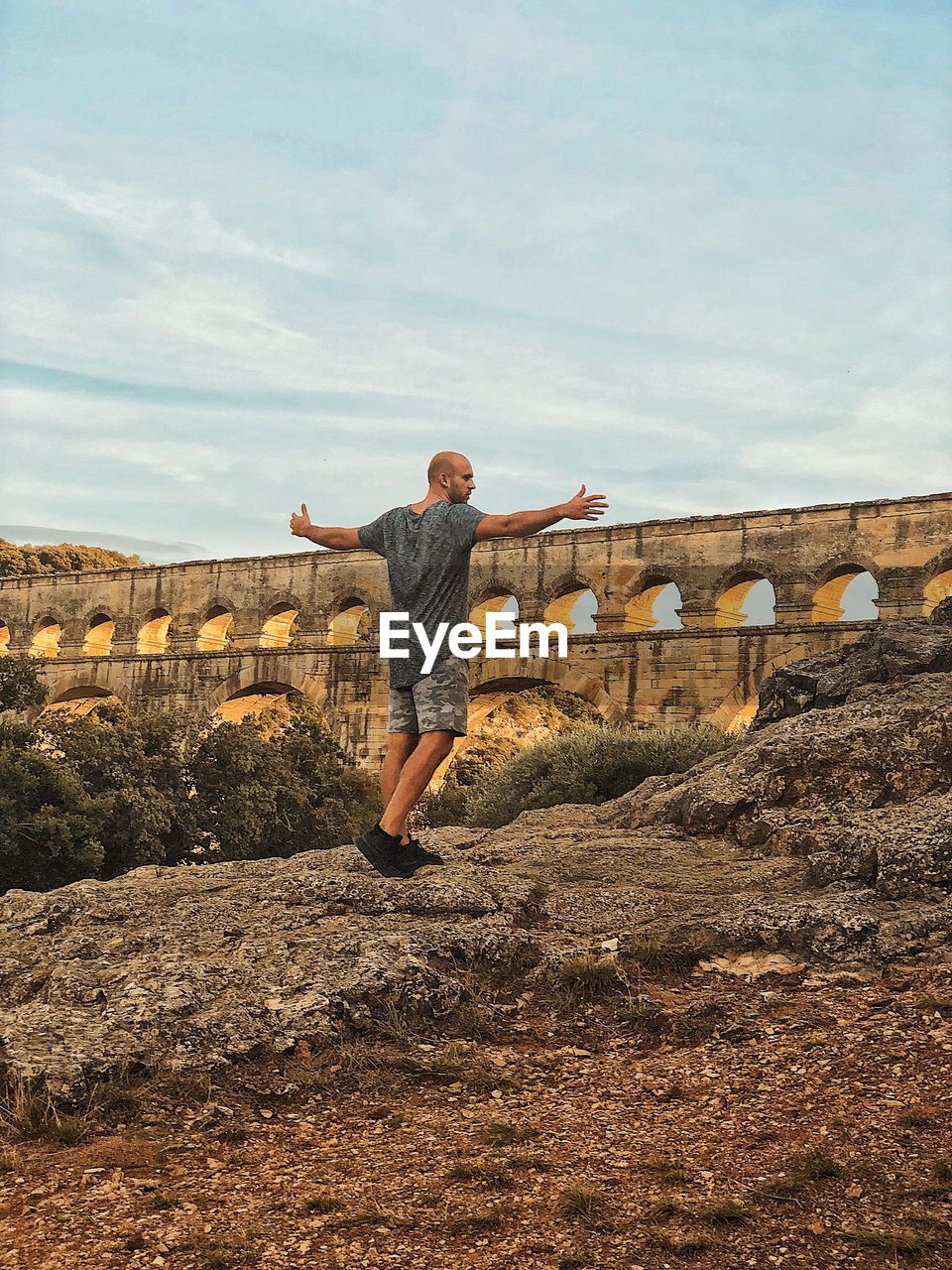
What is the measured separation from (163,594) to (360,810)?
42.9 feet

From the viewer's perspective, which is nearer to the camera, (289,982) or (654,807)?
(289,982)

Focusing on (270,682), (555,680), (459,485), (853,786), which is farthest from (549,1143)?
(270,682)

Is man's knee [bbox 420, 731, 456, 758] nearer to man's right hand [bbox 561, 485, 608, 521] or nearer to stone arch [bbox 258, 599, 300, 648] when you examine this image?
man's right hand [bbox 561, 485, 608, 521]

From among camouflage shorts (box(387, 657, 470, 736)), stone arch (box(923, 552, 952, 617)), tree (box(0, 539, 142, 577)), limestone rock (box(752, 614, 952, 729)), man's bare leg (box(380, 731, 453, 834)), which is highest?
tree (box(0, 539, 142, 577))

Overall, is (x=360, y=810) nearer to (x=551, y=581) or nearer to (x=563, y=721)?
(x=551, y=581)

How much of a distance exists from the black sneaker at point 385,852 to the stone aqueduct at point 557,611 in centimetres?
1665

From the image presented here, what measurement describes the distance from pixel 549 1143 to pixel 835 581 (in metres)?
19.5

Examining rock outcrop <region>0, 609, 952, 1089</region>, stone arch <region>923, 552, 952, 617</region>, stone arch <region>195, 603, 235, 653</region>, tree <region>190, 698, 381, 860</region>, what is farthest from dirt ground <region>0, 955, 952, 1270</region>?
stone arch <region>195, 603, 235, 653</region>

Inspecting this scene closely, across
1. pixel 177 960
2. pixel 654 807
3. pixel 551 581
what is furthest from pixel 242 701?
pixel 177 960

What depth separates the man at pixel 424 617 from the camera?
5176 millimetres

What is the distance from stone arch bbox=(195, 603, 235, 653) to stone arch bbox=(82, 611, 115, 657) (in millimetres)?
2883

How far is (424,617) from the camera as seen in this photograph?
5.29 meters

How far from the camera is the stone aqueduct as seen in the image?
21.4 meters

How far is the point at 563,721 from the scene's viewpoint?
33.9 metres
